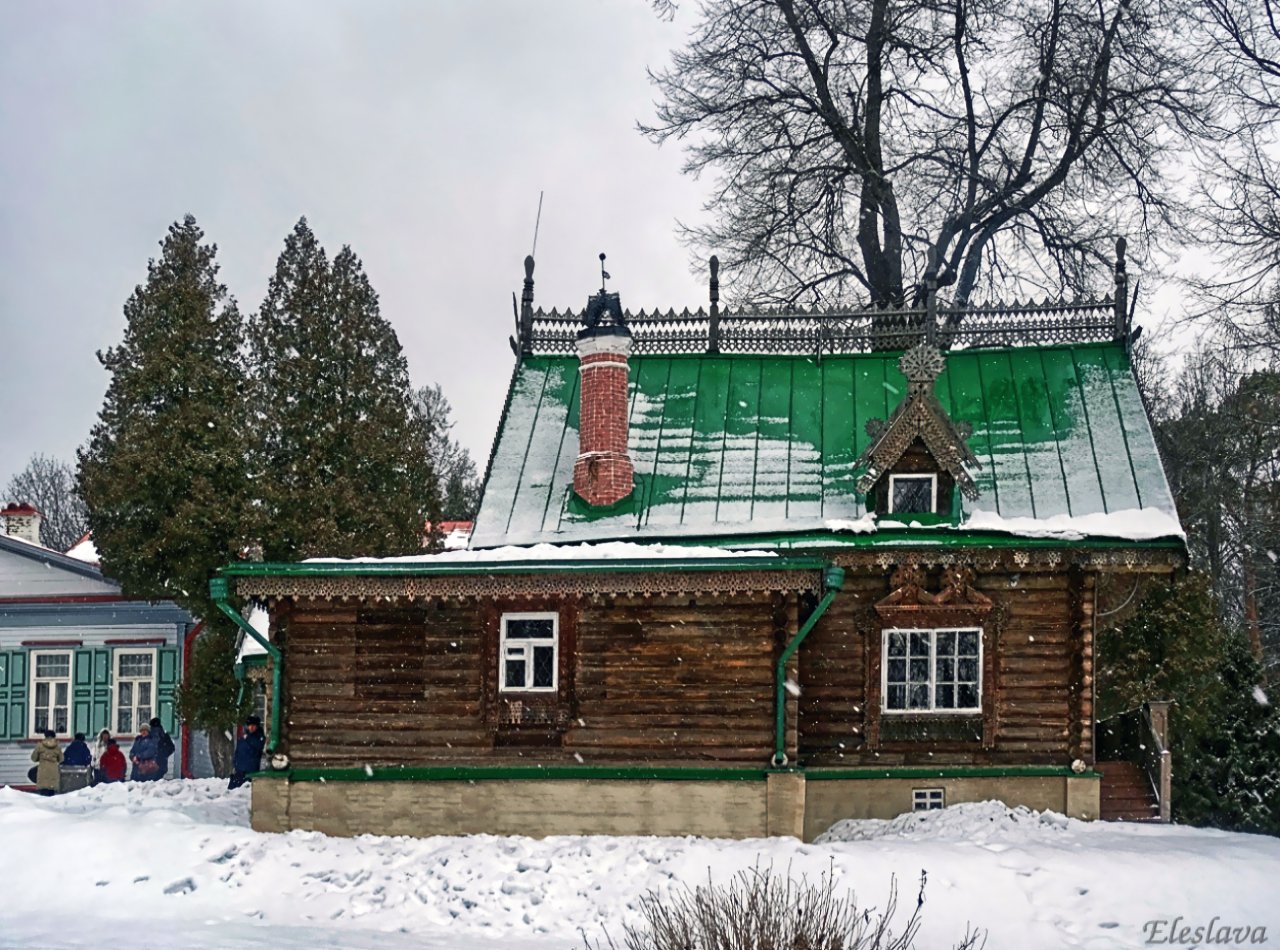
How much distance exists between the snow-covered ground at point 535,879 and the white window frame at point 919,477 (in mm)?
4014

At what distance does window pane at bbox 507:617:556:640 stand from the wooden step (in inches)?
309

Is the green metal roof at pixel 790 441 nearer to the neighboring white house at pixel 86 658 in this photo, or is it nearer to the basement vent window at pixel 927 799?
the basement vent window at pixel 927 799

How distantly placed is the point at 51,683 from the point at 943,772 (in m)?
20.9

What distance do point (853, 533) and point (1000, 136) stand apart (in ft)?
44.4

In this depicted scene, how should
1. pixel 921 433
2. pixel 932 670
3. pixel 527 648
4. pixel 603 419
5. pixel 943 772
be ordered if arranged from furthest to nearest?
pixel 603 419 < pixel 921 433 < pixel 932 670 < pixel 943 772 < pixel 527 648

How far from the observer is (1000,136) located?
30516 mm

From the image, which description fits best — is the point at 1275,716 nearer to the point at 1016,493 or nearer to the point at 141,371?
the point at 1016,493

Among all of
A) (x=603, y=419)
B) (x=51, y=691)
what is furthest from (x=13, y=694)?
(x=603, y=419)

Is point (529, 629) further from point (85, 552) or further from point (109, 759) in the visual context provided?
point (85, 552)

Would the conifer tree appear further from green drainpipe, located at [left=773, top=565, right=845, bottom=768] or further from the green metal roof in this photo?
green drainpipe, located at [left=773, top=565, right=845, bottom=768]

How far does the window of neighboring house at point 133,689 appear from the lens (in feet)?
106

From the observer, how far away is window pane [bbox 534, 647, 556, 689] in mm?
19219

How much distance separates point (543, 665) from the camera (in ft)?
63.2

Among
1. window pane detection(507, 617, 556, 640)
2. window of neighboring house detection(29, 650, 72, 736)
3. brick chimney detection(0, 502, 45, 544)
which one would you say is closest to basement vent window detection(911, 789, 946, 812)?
window pane detection(507, 617, 556, 640)
